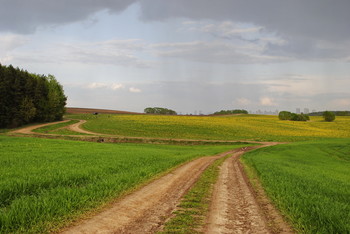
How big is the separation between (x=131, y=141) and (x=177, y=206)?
134 ft

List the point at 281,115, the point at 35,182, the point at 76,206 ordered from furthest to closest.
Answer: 1. the point at 281,115
2. the point at 35,182
3. the point at 76,206

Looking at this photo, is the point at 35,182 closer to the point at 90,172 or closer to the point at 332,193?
the point at 90,172

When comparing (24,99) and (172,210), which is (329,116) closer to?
(24,99)

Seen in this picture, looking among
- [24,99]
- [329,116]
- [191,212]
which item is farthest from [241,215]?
[329,116]

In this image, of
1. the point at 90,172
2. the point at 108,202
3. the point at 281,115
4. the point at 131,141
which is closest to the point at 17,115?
the point at 131,141

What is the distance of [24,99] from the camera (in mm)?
64438

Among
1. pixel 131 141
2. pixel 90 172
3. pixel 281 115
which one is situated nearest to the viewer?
pixel 90 172

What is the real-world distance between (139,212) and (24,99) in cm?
7129

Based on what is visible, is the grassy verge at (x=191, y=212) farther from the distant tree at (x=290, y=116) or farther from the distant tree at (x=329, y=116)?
the distant tree at (x=329, y=116)

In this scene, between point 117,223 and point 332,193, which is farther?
point 332,193

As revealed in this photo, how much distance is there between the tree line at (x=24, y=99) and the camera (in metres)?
60.8

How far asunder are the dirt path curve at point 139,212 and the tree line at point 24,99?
217 feet

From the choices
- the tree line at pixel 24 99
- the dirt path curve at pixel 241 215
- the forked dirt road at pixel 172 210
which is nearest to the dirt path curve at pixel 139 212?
the forked dirt road at pixel 172 210

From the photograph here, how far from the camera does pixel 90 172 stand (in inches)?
454
